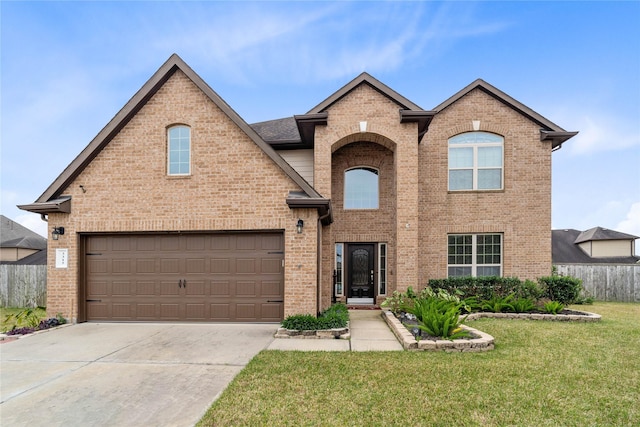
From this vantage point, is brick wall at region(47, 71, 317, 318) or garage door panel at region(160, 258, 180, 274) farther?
garage door panel at region(160, 258, 180, 274)

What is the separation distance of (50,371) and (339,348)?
4.94 m

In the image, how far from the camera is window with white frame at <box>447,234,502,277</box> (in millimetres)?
12250

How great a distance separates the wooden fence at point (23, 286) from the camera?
1359 cm

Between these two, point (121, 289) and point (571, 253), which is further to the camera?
point (571, 253)

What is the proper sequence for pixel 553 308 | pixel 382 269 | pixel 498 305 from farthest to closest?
pixel 382 269 < pixel 498 305 < pixel 553 308

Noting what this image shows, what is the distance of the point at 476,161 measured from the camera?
1238cm

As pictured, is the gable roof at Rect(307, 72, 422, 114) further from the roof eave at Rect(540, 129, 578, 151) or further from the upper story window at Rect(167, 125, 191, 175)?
the roof eave at Rect(540, 129, 578, 151)

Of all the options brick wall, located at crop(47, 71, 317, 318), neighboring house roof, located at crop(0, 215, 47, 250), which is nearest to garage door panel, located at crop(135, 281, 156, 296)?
brick wall, located at crop(47, 71, 317, 318)

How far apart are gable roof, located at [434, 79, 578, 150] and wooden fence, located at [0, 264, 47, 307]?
17.2m

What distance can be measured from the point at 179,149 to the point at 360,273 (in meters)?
7.59

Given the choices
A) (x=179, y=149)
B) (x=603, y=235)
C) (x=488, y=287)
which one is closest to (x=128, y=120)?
(x=179, y=149)

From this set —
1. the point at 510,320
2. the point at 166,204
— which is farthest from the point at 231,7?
the point at 510,320

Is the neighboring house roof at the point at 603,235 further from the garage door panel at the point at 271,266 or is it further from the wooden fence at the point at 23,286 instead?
the wooden fence at the point at 23,286

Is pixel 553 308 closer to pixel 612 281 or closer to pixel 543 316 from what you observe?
pixel 543 316
